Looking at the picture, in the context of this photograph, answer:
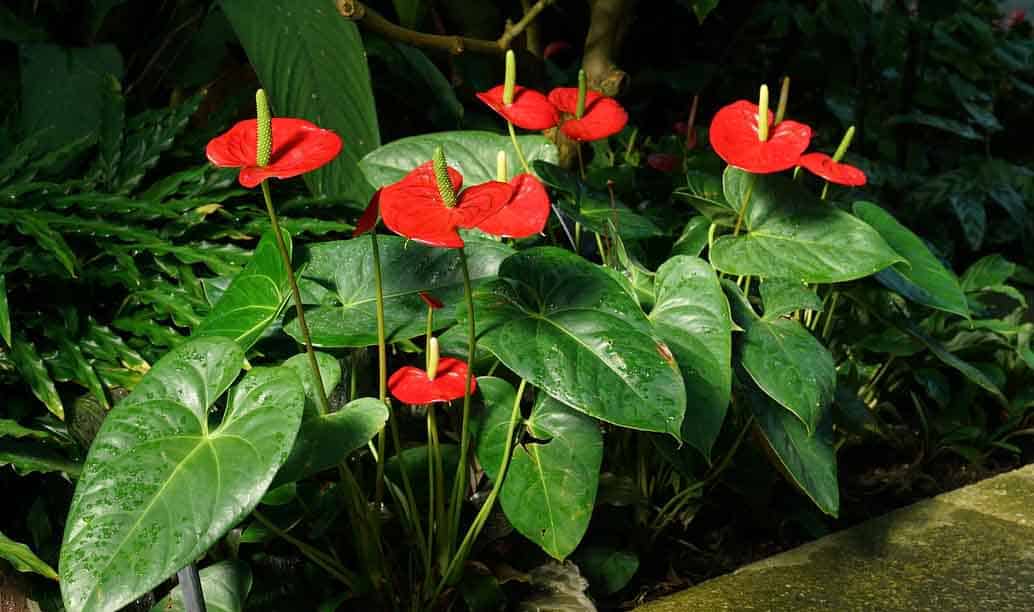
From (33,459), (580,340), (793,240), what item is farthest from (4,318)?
(793,240)

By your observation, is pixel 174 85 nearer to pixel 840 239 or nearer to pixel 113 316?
pixel 113 316

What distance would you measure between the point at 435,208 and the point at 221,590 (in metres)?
0.63

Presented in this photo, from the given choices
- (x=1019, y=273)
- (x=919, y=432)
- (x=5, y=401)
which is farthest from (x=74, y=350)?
(x=1019, y=273)

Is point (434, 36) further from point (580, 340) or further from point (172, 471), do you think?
point (172, 471)

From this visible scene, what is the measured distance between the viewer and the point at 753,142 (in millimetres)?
1685

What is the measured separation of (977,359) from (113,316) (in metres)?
1.93

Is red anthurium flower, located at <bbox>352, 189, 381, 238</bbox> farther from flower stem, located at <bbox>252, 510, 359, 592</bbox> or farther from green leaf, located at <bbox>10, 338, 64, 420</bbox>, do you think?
green leaf, located at <bbox>10, 338, 64, 420</bbox>

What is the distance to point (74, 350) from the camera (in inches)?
70.1

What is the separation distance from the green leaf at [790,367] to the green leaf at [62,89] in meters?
1.48

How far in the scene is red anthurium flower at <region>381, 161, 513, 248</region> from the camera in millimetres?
1278

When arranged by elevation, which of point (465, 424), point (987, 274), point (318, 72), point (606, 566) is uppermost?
point (318, 72)

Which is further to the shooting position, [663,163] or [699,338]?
[663,163]

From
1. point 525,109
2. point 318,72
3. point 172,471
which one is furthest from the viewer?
point 318,72

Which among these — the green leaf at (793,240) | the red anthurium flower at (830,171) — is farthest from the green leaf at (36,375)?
the red anthurium flower at (830,171)
